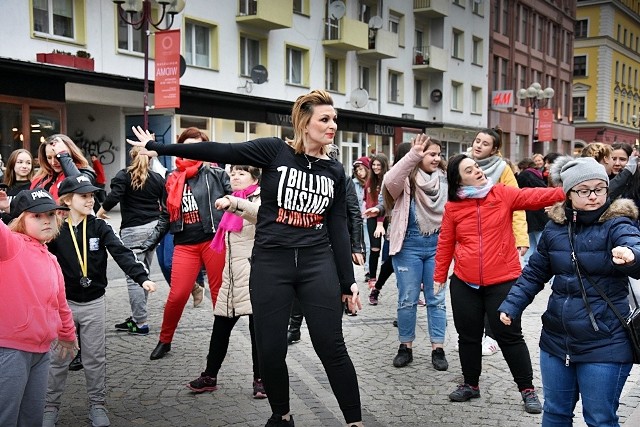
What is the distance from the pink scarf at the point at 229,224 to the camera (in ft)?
17.2

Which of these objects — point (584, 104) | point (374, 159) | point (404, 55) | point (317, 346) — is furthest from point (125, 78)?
point (584, 104)

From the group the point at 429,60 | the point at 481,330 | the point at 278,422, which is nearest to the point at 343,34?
the point at 429,60

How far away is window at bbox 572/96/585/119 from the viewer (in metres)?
62.8

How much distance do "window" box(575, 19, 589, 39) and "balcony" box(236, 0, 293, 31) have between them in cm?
4679

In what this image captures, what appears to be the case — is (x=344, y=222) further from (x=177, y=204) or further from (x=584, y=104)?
(x=584, y=104)

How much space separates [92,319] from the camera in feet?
14.7

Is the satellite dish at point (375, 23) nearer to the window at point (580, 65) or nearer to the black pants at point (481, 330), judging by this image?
the black pants at point (481, 330)

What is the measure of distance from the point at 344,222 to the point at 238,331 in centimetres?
322

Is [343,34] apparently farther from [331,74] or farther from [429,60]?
[429,60]

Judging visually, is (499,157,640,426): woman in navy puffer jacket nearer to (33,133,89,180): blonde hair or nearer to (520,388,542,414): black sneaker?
(520,388,542,414): black sneaker

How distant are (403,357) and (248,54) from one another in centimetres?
2078

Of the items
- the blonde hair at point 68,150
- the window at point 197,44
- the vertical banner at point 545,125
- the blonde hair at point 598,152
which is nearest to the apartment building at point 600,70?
the vertical banner at point 545,125

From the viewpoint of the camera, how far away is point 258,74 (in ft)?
80.4

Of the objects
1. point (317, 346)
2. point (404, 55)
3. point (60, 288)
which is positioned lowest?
point (317, 346)
